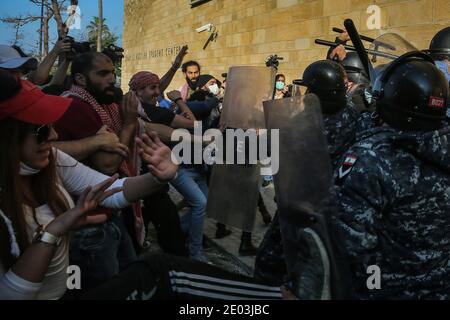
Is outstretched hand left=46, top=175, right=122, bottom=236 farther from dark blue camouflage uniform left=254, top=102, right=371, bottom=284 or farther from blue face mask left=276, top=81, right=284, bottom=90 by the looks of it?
blue face mask left=276, top=81, right=284, bottom=90

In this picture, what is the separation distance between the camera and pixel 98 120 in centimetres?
249

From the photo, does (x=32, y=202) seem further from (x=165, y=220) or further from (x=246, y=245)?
(x=246, y=245)

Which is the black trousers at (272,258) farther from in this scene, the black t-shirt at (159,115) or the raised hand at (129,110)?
the black t-shirt at (159,115)

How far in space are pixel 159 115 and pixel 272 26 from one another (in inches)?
265

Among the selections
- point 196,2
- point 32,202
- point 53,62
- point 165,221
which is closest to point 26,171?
point 32,202

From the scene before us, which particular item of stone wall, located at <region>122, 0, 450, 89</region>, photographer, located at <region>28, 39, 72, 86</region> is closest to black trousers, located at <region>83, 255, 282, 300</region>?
photographer, located at <region>28, 39, 72, 86</region>

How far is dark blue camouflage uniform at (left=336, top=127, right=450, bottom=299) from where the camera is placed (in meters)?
1.60

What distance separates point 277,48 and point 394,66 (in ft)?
25.0

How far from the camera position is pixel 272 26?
9398mm

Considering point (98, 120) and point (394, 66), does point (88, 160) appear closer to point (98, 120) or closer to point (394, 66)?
point (98, 120)

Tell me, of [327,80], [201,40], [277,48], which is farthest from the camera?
[201,40]

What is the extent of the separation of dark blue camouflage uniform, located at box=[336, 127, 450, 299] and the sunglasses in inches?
46.7

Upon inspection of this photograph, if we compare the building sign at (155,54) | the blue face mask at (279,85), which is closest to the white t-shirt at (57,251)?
the blue face mask at (279,85)
